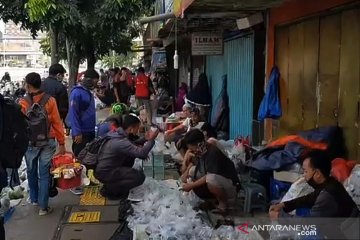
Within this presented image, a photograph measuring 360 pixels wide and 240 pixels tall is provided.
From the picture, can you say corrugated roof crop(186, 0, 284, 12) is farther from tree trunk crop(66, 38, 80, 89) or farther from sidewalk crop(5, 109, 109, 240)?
tree trunk crop(66, 38, 80, 89)

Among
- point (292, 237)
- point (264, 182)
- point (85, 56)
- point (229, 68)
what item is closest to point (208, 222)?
point (264, 182)

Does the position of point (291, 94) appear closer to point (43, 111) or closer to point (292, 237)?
point (43, 111)


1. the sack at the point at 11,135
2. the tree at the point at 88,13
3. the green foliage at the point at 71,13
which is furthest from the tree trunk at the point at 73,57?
the sack at the point at 11,135

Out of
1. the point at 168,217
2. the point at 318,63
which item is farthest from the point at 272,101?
the point at 168,217

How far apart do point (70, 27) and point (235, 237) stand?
8399 mm

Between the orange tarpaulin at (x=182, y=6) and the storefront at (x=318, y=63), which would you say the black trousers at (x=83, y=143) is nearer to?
the orange tarpaulin at (x=182, y=6)

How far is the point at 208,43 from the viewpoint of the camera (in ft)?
35.7

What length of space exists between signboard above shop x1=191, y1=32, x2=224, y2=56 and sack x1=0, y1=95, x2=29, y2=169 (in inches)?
259

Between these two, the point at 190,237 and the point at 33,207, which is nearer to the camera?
the point at 190,237

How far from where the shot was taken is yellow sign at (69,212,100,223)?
6.02m

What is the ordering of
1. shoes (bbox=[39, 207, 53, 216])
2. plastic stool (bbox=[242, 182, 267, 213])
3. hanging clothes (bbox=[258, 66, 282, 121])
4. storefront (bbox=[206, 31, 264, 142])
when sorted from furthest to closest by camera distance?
1. storefront (bbox=[206, 31, 264, 142])
2. hanging clothes (bbox=[258, 66, 282, 121])
3. shoes (bbox=[39, 207, 53, 216])
4. plastic stool (bbox=[242, 182, 267, 213])

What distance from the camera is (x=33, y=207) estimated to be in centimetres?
654

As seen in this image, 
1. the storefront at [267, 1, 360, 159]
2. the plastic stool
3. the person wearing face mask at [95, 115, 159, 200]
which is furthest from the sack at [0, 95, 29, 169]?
the storefront at [267, 1, 360, 159]

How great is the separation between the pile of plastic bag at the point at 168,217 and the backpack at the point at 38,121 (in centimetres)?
128
